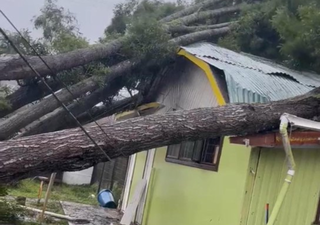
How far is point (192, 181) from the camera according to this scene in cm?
895

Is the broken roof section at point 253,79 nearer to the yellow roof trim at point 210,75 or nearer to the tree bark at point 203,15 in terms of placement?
the yellow roof trim at point 210,75

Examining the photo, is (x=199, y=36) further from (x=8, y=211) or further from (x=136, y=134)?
(x=136, y=134)

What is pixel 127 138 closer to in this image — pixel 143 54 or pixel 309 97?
pixel 309 97

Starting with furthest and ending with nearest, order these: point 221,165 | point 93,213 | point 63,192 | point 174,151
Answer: point 63,192 < point 93,213 < point 174,151 < point 221,165

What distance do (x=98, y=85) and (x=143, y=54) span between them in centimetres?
109

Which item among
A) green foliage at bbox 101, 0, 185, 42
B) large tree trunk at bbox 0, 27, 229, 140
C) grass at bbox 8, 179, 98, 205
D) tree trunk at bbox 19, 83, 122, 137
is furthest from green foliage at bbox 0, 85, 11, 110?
grass at bbox 8, 179, 98, 205

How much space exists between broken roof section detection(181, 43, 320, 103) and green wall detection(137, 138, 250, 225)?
83 centimetres

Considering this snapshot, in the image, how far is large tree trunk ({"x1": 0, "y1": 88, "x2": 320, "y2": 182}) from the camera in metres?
4.73

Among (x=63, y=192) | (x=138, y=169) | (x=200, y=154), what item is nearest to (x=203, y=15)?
(x=138, y=169)

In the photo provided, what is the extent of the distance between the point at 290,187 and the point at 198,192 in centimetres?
257

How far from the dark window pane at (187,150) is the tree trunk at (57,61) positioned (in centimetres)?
232

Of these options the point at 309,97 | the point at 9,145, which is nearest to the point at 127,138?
the point at 9,145

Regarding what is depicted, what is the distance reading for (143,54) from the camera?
10055 mm

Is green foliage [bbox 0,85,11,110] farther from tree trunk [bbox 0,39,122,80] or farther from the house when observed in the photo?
the house
